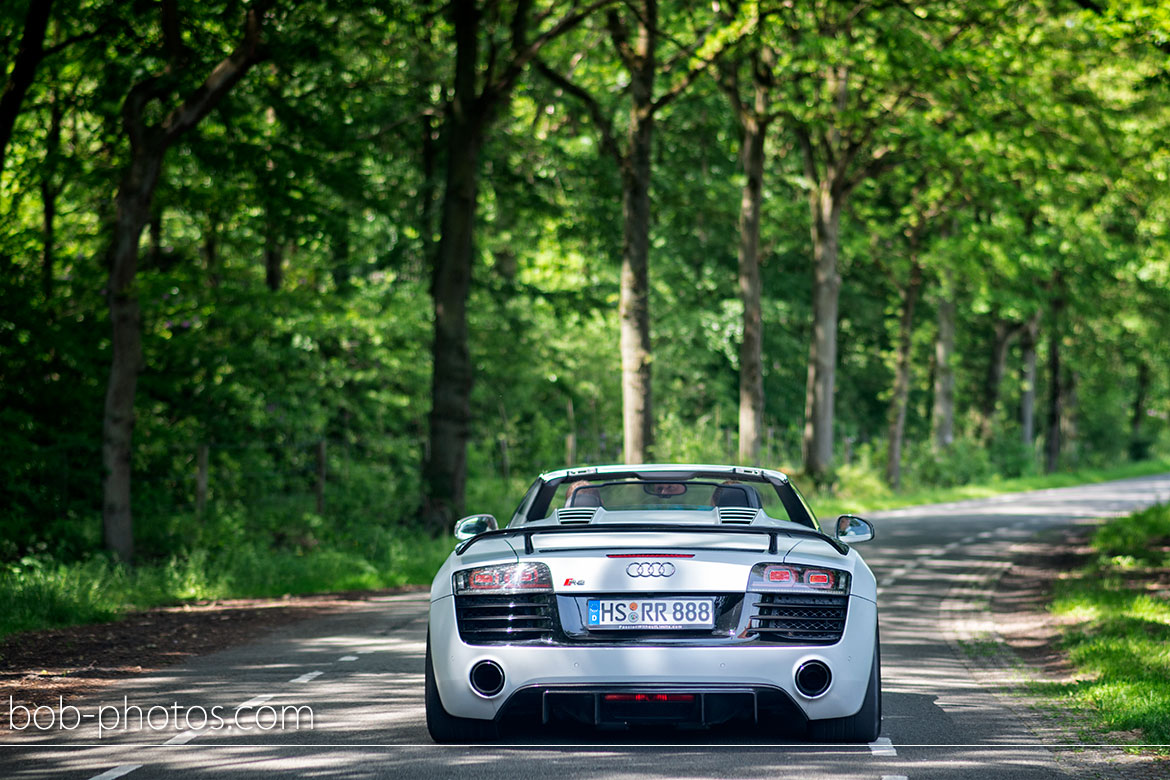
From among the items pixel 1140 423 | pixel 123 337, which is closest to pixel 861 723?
pixel 123 337

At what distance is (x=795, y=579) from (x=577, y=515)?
→ 132 centimetres

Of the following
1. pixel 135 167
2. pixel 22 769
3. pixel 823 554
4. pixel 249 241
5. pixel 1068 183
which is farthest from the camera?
pixel 1068 183

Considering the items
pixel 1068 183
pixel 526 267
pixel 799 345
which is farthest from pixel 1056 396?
pixel 526 267

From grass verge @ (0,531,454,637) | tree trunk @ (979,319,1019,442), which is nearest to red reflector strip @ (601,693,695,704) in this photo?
grass verge @ (0,531,454,637)

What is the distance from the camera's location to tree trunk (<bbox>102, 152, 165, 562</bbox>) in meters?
15.4

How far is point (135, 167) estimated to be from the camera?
15430mm

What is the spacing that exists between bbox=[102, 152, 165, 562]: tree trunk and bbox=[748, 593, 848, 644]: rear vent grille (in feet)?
35.7

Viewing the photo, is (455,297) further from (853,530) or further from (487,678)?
(487,678)

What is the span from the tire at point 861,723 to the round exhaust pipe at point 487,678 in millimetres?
1506

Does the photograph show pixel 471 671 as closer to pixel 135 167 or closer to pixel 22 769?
pixel 22 769

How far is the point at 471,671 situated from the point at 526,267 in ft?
94.0

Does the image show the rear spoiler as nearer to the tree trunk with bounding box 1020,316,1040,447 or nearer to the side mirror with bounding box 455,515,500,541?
the side mirror with bounding box 455,515,500,541

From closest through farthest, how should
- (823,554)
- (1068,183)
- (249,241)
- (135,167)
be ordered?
(823,554)
(135,167)
(249,241)
(1068,183)

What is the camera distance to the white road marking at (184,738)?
6852 millimetres
